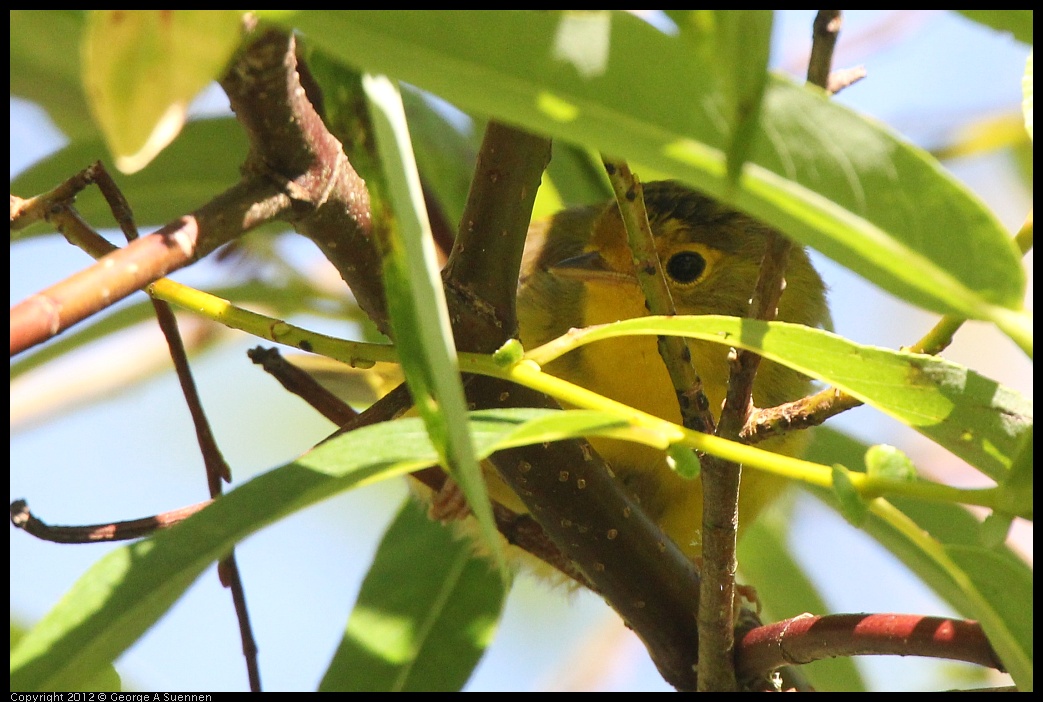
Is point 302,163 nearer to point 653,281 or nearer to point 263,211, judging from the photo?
point 263,211

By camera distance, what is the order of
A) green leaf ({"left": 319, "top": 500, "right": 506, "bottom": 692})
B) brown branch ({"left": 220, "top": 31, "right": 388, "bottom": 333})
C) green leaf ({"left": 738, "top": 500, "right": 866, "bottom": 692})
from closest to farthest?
brown branch ({"left": 220, "top": 31, "right": 388, "bottom": 333})
green leaf ({"left": 319, "top": 500, "right": 506, "bottom": 692})
green leaf ({"left": 738, "top": 500, "right": 866, "bottom": 692})

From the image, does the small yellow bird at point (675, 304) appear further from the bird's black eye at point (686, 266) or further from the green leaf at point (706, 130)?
the green leaf at point (706, 130)

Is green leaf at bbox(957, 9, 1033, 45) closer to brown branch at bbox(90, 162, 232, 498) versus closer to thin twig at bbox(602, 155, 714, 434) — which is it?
thin twig at bbox(602, 155, 714, 434)

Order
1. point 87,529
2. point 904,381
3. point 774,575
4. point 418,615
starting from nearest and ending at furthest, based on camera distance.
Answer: point 904,381
point 87,529
point 418,615
point 774,575

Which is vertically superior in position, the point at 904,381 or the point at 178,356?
the point at 178,356

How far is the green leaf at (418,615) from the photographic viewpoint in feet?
6.27

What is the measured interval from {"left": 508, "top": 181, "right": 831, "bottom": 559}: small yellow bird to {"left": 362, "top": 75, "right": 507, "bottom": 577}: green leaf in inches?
51.9

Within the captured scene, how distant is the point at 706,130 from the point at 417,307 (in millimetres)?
229

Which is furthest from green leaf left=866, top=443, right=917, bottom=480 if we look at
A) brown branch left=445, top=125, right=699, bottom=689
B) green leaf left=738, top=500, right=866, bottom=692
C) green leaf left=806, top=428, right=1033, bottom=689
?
green leaf left=738, top=500, right=866, bottom=692

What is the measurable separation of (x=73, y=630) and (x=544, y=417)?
1.30 feet

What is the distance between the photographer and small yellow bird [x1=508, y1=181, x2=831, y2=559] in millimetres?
2082

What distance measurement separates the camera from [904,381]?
943mm

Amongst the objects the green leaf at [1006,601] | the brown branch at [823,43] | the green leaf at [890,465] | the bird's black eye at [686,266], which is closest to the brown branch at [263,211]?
the brown branch at [823,43]

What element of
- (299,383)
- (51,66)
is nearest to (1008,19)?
(299,383)
